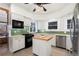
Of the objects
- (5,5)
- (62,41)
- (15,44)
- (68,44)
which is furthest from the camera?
(15,44)

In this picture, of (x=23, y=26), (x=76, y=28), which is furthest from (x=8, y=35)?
(x=76, y=28)

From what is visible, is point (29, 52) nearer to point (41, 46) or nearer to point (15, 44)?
point (41, 46)

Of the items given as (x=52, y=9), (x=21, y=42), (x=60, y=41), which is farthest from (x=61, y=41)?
(x=21, y=42)

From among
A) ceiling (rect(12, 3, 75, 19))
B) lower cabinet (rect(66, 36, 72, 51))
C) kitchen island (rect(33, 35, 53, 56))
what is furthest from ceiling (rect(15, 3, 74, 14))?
lower cabinet (rect(66, 36, 72, 51))

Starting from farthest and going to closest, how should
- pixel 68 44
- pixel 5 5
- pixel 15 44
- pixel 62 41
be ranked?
pixel 15 44
pixel 62 41
pixel 68 44
pixel 5 5

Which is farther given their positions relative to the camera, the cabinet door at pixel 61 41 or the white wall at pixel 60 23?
the cabinet door at pixel 61 41

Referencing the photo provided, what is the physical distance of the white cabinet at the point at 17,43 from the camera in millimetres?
1700

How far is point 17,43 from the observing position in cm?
180

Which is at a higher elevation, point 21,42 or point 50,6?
point 50,6

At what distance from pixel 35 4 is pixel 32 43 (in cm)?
77

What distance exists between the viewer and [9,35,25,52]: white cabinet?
1700 millimetres

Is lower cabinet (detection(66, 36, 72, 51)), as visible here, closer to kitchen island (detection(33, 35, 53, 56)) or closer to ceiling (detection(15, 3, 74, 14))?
kitchen island (detection(33, 35, 53, 56))

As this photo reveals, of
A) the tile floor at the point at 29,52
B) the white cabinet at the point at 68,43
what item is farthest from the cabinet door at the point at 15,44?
the white cabinet at the point at 68,43

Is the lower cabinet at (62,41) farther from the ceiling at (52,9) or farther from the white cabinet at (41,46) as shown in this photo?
the ceiling at (52,9)
